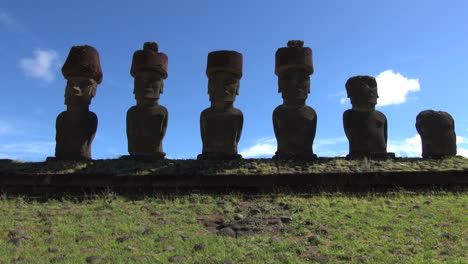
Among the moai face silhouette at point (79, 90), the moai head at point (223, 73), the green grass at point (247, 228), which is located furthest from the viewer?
the moai face silhouette at point (79, 90)

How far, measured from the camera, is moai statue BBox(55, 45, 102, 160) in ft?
32.1

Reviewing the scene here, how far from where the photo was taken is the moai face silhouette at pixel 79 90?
9.97m

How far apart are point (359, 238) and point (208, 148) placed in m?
4.88

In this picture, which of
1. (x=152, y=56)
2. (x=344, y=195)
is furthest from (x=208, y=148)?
(x=344, y=195)

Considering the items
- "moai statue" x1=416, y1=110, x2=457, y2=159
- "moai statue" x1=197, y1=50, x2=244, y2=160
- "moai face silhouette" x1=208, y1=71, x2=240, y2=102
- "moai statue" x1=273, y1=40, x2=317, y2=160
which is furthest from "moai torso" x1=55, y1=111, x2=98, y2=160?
Answer: "moai statue" x1=416, y1=110, x2=457, y2=159

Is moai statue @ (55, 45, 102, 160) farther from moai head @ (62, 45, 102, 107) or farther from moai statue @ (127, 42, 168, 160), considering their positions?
moai statue @ (127, 42, 168, 160)

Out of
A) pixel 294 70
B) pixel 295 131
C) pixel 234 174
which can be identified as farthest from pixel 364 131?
pixel 234 174

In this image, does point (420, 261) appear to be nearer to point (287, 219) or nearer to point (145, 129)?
point (287, 219)

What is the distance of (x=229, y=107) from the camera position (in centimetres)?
976

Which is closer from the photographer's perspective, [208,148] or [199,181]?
[199,181]

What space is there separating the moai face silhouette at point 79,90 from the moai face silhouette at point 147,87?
3.45ft

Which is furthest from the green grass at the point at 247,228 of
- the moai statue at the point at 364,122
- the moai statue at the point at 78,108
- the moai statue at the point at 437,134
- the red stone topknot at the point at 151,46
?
the red stone topknot at the point at 151,46

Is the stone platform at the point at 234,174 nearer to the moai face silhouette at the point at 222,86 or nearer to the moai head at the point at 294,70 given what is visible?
the moai face silhouette at the point at 222,86

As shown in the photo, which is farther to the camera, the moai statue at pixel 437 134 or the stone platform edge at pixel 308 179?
the moai statue at pixel 437 134
